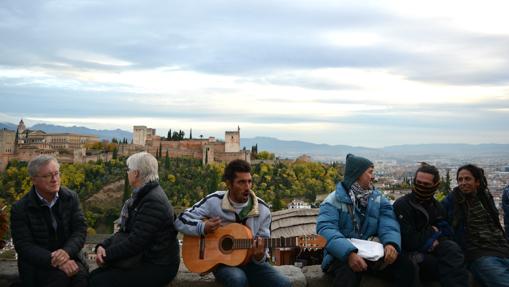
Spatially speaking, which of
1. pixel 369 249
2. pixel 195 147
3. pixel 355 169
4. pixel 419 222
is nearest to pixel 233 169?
pixel 355 169

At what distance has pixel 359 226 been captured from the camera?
4.31 meters

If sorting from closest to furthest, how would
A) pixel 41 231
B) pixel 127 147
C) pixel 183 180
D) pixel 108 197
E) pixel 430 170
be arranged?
pixel 41 231 < pixel 430 170 < pixel 108 197 < pixel 183 180 < pixel 127 147

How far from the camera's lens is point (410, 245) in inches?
172

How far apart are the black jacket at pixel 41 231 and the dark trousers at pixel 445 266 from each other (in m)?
2.75

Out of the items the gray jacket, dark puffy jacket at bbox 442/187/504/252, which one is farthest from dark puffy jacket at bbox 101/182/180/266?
dark puffy jacket at bbox 442/187/504/252

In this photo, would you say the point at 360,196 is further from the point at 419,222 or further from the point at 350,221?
the point at 419,222

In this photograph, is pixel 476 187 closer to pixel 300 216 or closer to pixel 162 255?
pixel 162 255

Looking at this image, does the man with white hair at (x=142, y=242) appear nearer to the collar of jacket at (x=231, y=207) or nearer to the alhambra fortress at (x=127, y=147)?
the collar of jacket at (x=231, y=207)

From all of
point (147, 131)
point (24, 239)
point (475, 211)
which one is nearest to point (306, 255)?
point (475, 211)

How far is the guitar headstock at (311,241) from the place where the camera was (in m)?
4.45

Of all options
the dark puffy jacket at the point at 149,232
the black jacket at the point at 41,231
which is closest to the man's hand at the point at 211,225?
the dark puffy jacket at the point at 149,232

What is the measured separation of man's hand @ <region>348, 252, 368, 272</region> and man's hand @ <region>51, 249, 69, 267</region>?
2.11 meters

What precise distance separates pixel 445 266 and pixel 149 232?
7.65ft

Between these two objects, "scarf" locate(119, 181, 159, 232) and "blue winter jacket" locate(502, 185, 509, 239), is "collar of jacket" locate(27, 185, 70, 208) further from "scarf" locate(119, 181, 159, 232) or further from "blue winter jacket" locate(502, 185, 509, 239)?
"blue winter jacket" locate(502, 185, 509, 239)
